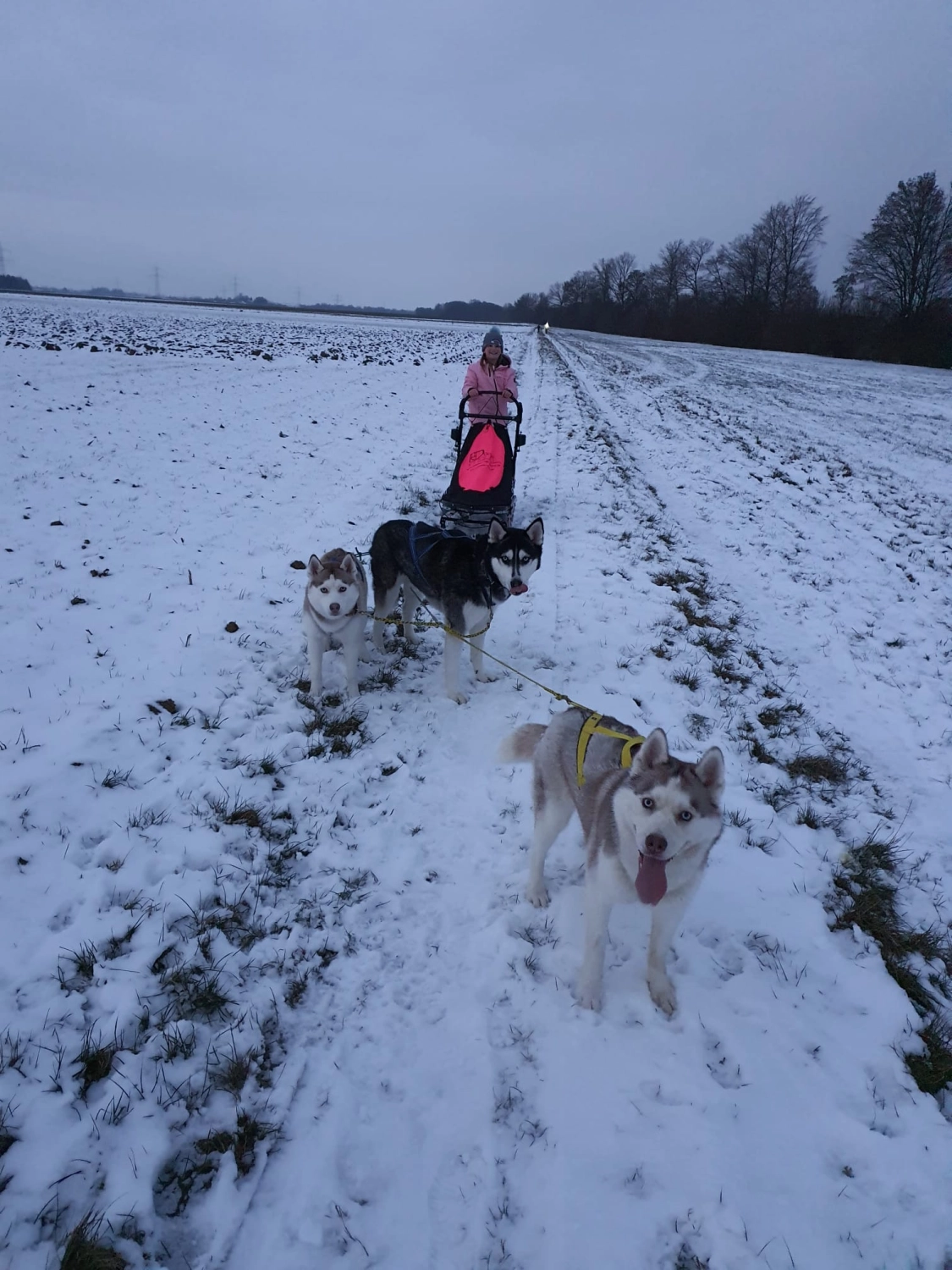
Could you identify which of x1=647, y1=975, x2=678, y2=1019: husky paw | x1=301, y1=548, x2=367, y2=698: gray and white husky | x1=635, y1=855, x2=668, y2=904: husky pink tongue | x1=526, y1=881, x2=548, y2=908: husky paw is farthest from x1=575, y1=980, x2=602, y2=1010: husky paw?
x1=301, y1=548, x2=367, y2=698: gray and white husky

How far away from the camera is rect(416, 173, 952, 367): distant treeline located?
140 feet

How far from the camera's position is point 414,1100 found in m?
2.54

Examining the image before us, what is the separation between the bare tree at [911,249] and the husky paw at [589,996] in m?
56.2

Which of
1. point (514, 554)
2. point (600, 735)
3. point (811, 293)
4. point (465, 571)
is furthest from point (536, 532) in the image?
point (811, 293)

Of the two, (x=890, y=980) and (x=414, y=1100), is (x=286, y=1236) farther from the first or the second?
(x=890, y=980)

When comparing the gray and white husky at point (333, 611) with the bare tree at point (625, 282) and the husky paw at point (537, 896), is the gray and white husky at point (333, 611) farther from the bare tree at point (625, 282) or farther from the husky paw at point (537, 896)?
the bare tree at point (625, 282)

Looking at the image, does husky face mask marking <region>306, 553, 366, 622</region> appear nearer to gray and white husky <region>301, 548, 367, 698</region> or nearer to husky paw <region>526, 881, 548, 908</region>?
gray and white husky <region>301, 548, 367, 698</region>

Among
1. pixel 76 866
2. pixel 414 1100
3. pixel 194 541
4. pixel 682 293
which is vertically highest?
pixel 682 293

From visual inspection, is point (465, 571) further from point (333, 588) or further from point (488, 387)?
point (488, 387)

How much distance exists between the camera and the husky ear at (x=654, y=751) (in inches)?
108

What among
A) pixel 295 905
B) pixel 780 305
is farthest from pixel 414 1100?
pixel 780 305

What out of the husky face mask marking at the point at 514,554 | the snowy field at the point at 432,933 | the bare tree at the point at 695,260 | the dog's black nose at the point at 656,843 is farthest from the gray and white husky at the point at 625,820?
the bare tree at the point at 695,260

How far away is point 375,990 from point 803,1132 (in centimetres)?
196

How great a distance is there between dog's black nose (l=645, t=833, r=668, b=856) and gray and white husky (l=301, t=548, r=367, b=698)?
3.11 metres
